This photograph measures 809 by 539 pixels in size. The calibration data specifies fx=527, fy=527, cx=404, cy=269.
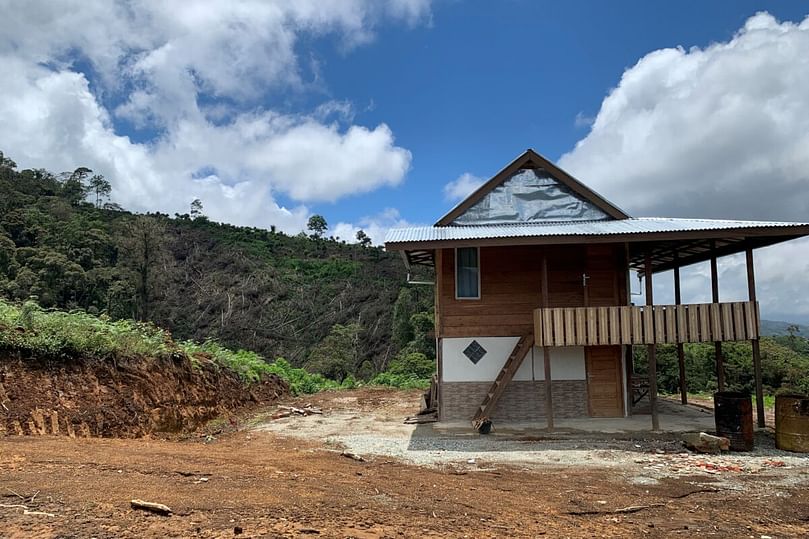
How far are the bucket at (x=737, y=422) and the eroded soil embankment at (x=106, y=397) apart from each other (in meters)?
9.98

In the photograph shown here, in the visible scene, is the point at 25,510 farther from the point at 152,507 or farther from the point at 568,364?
the point at 568,364

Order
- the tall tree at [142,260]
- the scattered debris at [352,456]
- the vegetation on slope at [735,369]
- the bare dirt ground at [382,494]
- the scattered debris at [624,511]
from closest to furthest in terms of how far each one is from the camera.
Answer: the bare dirt ground at [382,494]
the scattered debris at [624,511]
the scattered debris at [352,456]
the vegetation on slope at [735,369]
the tall tree at [142,260]

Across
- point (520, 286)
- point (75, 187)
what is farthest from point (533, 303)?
point (75, 187)

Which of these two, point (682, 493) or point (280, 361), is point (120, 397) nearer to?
point (682, 493)

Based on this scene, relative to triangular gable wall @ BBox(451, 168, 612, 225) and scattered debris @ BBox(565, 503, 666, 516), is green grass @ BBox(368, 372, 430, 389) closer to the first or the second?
triangular gable wall @ BBox(451, 168, 612, 225)

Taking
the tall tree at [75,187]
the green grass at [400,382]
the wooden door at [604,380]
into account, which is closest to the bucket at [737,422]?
the wooden door at [604,380]

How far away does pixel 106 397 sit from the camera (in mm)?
9375

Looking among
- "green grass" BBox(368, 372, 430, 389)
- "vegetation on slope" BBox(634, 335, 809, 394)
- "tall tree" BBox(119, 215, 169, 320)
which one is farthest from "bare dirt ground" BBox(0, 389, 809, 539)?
"tall tree" BBox(119, 215, 169, 320)

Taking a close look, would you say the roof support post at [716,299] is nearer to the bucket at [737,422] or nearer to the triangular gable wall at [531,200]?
the triangular gable wall at [531,200]

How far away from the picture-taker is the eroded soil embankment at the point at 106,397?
313 inches

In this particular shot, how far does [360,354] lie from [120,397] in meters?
28.6

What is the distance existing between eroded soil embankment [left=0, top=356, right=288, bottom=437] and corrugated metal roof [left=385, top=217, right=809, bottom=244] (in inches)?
222

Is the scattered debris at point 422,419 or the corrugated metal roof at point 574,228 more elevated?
the corrugated metal roof at point 574,228

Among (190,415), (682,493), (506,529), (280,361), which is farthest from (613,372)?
→ (280,361)
